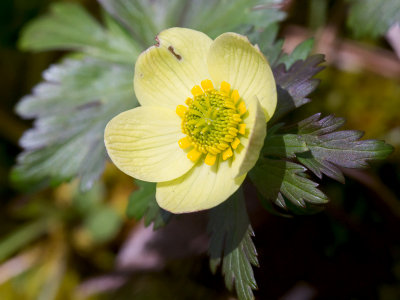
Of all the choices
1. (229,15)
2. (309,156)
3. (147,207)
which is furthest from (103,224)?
(309,156)

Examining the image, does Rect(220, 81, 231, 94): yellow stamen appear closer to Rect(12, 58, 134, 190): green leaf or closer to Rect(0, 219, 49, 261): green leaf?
Rect(12, 58, 134, 190): green leaf

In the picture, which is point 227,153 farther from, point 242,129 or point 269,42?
point 269,42

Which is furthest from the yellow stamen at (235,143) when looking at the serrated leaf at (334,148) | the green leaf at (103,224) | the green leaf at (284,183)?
the green leaf at (103,224)

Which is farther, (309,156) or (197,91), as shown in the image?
(197,91)

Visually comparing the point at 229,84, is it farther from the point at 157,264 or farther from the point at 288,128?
the point at 157,264

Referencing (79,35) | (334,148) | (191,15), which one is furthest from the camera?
(79,35)

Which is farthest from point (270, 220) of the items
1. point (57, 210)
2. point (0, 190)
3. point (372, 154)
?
point (0, 190)
